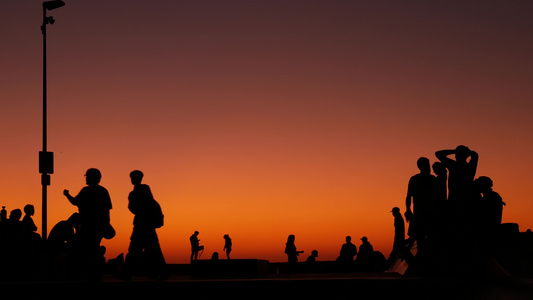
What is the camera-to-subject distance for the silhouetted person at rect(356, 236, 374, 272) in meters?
22.1

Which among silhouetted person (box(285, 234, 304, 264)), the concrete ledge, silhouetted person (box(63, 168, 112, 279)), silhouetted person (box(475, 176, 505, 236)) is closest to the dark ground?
silhouetted person (box(63, 168, 112, 279))

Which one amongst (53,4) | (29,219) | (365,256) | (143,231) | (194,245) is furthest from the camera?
(194,245)

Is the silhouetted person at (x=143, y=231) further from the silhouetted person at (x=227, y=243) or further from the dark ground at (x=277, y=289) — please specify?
the silhouetted person at (x=227, y=243)

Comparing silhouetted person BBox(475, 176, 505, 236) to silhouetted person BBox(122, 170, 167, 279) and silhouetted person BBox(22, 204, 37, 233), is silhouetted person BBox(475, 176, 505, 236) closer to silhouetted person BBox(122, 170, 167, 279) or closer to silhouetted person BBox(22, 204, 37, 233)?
silhouetted person BBox(122, 170, 167, 279)

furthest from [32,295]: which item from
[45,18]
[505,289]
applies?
[45,18]

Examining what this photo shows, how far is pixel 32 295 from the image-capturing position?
9.77m

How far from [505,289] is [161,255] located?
5478 millimetres

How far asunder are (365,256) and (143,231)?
1185 cm

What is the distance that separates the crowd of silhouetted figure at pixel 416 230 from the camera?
36.0ft

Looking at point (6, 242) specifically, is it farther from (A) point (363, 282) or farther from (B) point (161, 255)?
(A) point (363, 282)

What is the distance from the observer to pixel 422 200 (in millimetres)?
12594

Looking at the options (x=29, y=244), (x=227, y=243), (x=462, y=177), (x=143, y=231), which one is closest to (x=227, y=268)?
(x=143, y=231)

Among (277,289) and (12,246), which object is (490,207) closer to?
(277,289)

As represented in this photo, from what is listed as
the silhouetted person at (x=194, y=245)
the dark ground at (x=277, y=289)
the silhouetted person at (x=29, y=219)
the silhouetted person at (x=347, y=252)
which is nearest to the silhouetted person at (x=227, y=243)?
the silhouetted person at (x=194, y=245)
